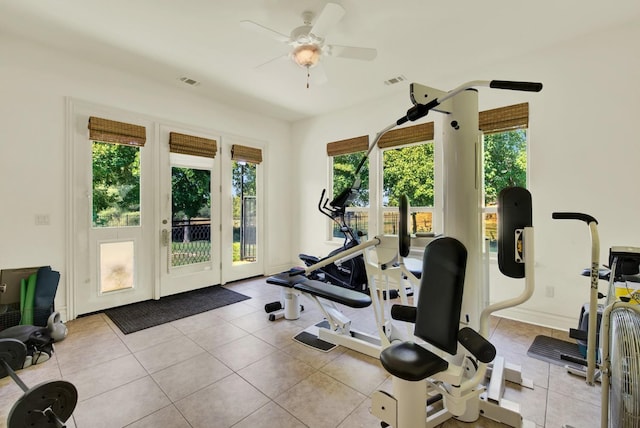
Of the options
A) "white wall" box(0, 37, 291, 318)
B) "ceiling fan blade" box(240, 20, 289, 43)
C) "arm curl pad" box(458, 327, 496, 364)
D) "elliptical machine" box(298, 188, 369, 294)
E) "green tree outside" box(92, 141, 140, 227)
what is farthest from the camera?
"elliptical machine" box(298, 188, 369, 294)

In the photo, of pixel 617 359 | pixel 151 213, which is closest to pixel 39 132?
pixel 151 213

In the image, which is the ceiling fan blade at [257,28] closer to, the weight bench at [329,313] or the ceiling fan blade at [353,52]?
the ceiling fan blade at [353,52]

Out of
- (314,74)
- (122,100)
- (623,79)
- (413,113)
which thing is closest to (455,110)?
(413,113)

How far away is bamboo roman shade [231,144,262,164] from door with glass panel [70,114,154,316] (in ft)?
3.94

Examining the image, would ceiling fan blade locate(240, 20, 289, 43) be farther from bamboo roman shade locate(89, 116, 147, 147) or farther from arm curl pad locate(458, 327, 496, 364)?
arm curl pad locate(458, 327, 496, 364)

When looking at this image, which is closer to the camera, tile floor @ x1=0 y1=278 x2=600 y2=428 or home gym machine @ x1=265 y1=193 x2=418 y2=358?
tile floor @ x1=0 y1=278 x2=600 y2=428

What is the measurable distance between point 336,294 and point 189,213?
2649mm

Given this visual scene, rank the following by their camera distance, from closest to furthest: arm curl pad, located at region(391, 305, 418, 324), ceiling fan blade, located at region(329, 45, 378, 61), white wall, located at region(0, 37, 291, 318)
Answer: arm curl pad, located at region(391, 305, 418, 324) < ceiling fan blade, located at region(329, 45, 378, 61) < white wall, located at region(0, 37, 291, 318)

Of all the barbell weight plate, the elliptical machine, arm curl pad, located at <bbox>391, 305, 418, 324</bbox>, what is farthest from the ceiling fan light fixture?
the barbell weight plate

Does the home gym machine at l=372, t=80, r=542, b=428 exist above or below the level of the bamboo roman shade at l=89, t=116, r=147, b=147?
below

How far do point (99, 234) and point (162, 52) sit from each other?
84.6 inches

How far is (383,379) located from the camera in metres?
2.08

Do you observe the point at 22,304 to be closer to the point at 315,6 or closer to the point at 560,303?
the point at 315,6

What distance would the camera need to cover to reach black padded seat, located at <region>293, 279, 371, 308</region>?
240cm
